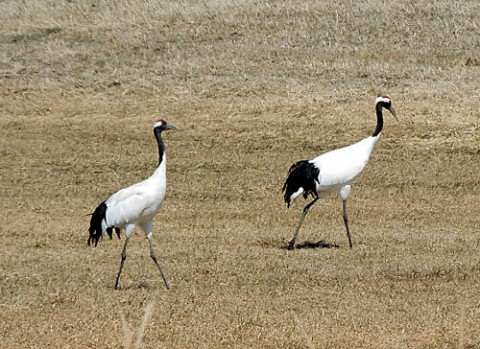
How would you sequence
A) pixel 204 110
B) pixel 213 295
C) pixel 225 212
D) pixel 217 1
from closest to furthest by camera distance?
pixel 213 295 → pixel 225 212 → pixel 204 110 → pixel 217 1

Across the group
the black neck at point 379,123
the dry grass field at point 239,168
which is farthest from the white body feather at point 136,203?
the black neck at point 379,123

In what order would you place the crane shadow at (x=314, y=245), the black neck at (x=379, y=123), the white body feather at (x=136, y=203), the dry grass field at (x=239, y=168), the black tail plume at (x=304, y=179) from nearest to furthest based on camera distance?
1. the dry grass field at (x=239, y=168)
2. the white body feather at (x=136, y=203)
3. the crane shadow at (x=314, y=245)
4. the black tail plume at (x=304, y=179)
5. the black neck at (x=379, y=123)

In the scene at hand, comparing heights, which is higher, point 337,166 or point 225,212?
point 337,166

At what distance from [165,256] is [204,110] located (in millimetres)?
10219

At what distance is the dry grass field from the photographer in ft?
32.4

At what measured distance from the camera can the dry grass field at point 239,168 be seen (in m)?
9.89

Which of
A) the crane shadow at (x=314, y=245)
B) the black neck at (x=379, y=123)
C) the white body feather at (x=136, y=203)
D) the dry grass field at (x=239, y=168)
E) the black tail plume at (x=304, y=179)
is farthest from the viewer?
the black neck at (x=379, y=123)

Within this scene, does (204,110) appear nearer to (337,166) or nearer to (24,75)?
(24,75)

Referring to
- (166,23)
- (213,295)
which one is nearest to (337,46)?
(166,23)

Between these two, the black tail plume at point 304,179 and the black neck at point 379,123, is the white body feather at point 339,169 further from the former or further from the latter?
the black neck at point 379,123

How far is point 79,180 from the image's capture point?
59.0 ft

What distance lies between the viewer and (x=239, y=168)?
18516mm

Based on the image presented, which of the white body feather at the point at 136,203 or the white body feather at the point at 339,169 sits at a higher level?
the white body feather at the point at 136,203

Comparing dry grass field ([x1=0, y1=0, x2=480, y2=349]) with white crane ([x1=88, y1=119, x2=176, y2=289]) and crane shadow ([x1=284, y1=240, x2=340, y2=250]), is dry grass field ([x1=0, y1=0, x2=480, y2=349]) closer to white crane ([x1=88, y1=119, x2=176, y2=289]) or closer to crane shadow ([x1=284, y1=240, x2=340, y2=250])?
crane shadow ([x1=284, y1=240, x2=340, y2=250])
